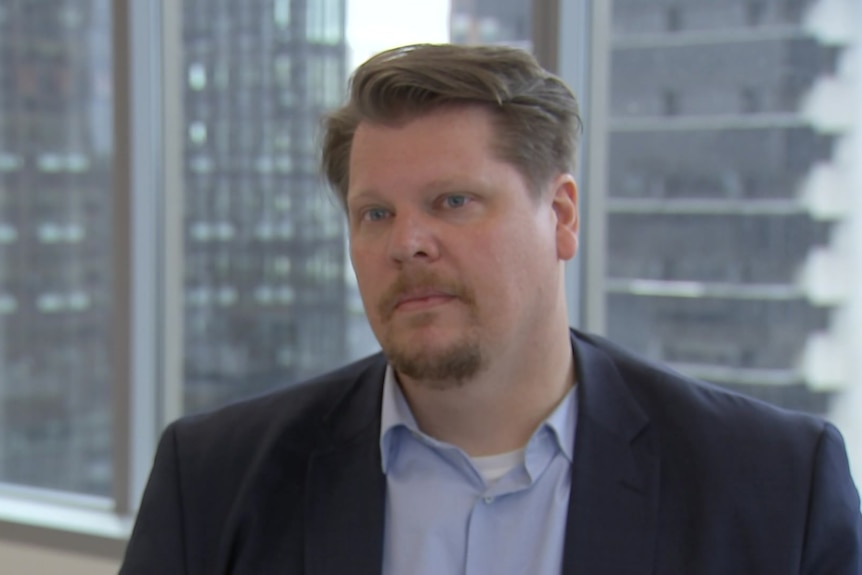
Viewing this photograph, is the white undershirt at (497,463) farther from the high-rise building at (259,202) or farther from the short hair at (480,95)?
the high-rise building at (259,202)

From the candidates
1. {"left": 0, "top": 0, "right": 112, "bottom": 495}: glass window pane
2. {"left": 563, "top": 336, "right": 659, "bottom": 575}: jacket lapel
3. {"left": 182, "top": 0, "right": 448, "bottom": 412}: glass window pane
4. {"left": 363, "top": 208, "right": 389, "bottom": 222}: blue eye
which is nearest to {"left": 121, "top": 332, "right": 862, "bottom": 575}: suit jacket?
{"left": 563, "top": 336, "right": 659, "bottom": 575}: jacket lapel

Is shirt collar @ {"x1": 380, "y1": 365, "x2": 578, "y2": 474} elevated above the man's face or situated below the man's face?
below

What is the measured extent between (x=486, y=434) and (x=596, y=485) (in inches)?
6.4

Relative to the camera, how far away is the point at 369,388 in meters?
1.51

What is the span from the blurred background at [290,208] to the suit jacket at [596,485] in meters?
0.76

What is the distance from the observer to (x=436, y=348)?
1.28m

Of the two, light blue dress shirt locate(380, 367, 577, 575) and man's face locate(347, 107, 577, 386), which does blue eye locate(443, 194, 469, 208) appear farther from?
A: light blue dress shirt locate(380, 367, 577, 575)

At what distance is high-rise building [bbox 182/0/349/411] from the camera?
2723 millimetres

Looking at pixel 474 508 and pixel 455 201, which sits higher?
pixel 455 201

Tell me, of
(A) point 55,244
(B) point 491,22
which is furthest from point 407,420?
(A) point 55,244

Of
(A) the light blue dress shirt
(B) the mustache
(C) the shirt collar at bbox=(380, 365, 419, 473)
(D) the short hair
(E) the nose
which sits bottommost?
(A) the light blue dress shirt

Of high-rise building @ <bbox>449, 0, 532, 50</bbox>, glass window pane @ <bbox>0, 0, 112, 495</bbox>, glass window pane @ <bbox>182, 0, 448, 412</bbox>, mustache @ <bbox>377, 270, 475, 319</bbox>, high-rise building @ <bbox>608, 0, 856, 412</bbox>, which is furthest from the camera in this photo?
glass window pane @ <bbox>0, 0, 112, 495</bbox>

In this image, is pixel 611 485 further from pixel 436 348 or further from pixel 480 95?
pixel 480 95

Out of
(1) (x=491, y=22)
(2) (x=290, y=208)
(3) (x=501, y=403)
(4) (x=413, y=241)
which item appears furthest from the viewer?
(2) (x=290, y=208)
